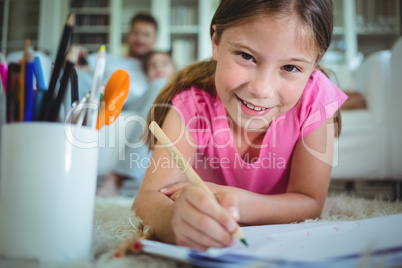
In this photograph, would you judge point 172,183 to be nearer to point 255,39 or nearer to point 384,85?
point 255,39

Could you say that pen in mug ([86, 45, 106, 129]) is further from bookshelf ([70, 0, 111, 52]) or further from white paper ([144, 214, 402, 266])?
bookshelf ([70, 0, 111, 52])

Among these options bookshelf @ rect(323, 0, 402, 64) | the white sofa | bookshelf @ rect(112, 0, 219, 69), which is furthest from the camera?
bookshelf @ rect(112, 0, 219, 69)

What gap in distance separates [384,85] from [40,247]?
1.49 meters

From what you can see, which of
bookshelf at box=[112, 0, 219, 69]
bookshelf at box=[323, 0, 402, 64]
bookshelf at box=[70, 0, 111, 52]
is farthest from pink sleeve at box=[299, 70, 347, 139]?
bookshelf at box=[70, 0, 111, 52]

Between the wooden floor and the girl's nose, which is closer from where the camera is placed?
the girl's nose

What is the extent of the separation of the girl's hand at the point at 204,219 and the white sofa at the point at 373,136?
45.0 inches

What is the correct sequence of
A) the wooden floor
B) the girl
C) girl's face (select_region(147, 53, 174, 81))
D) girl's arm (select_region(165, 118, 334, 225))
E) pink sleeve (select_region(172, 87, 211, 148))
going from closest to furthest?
1. the girl
2. girl's arm (select_region(165, 118, 334, 225))
3. pink sleeve (select_region(172, 87, 211, 148))
4. the wooden floor
5. girl's face (select_region(147, 53, 174, 81))

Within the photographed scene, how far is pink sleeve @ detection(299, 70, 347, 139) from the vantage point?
26.8 inches

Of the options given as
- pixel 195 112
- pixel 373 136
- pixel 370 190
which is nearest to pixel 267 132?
pixel 195 112

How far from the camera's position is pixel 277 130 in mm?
700

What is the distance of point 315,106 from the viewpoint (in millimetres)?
688

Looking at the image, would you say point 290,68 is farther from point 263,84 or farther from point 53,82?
point 53,82

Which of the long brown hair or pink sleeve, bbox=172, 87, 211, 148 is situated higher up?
the long brown hair

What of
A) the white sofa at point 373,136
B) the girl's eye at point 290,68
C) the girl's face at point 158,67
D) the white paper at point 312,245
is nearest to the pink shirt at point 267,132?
the girl's eye at point 290,68
